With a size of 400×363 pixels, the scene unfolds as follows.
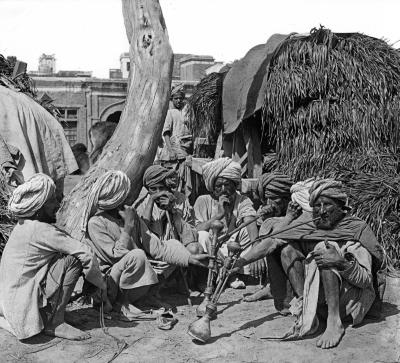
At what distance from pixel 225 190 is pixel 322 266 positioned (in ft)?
5.83

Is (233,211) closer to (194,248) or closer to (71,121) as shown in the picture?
(194,248)

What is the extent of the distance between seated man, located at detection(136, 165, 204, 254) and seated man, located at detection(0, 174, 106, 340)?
1298mm

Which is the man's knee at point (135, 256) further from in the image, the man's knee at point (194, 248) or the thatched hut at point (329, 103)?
the thatched hut at point (329, 103)

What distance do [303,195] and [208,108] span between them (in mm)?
3330

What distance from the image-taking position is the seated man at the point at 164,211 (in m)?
6.45

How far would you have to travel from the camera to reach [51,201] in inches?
211

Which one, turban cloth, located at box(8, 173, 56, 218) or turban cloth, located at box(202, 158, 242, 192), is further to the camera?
turban cloth, located at box(202, 158, 242, 192)

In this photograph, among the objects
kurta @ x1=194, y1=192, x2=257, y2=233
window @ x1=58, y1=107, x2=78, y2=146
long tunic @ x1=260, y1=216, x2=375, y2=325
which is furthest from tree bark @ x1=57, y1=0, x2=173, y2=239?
window @ x1=58, y1=107, x2=78, y2=146

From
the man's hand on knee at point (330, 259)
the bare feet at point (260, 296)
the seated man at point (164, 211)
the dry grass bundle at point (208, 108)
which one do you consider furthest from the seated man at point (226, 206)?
the dry grass bundle at point (208, 108)

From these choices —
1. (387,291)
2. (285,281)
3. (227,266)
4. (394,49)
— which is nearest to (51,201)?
(227,266)

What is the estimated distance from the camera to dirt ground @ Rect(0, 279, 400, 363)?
502 centimetres

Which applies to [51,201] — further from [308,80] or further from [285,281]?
[308,80]

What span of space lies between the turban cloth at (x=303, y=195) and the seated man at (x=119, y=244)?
0.87 meters

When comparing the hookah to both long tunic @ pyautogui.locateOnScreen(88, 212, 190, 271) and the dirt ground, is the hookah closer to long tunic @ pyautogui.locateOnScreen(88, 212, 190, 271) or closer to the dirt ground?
the dirt ground
